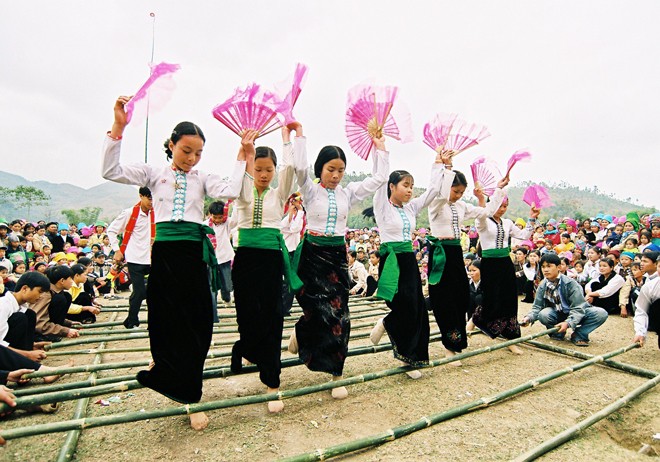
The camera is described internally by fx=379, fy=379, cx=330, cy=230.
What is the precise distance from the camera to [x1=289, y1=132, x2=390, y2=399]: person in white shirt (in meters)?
3.20

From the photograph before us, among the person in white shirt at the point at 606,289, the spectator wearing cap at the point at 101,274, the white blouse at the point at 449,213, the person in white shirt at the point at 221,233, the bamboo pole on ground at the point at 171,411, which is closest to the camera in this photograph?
the bamboo pole on ground at the point at 171,411

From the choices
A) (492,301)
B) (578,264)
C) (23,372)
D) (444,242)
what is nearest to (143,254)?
(23,372)

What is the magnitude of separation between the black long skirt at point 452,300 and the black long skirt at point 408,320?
1.60ft

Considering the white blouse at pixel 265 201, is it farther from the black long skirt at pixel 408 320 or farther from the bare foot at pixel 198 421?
the bare foot at pixel 198 421

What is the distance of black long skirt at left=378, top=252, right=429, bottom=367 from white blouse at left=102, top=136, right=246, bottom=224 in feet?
5.59

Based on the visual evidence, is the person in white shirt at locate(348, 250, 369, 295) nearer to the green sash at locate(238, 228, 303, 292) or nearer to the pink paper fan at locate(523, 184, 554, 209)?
the pink paper fan at locate(523, 184, 554, 209)

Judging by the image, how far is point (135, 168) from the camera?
2645mm

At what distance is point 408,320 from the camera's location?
3.59m

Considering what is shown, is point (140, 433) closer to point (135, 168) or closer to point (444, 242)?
point (135, 168)

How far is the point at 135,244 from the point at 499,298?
4.81m

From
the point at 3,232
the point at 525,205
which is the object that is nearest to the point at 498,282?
the point at 3,232

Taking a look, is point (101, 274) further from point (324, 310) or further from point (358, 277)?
point (324, 310)

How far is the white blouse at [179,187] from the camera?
2664 mm

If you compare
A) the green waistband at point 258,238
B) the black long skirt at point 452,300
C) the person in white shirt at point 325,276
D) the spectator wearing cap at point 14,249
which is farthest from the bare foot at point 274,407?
the spectator wearing cap at point 14,249
